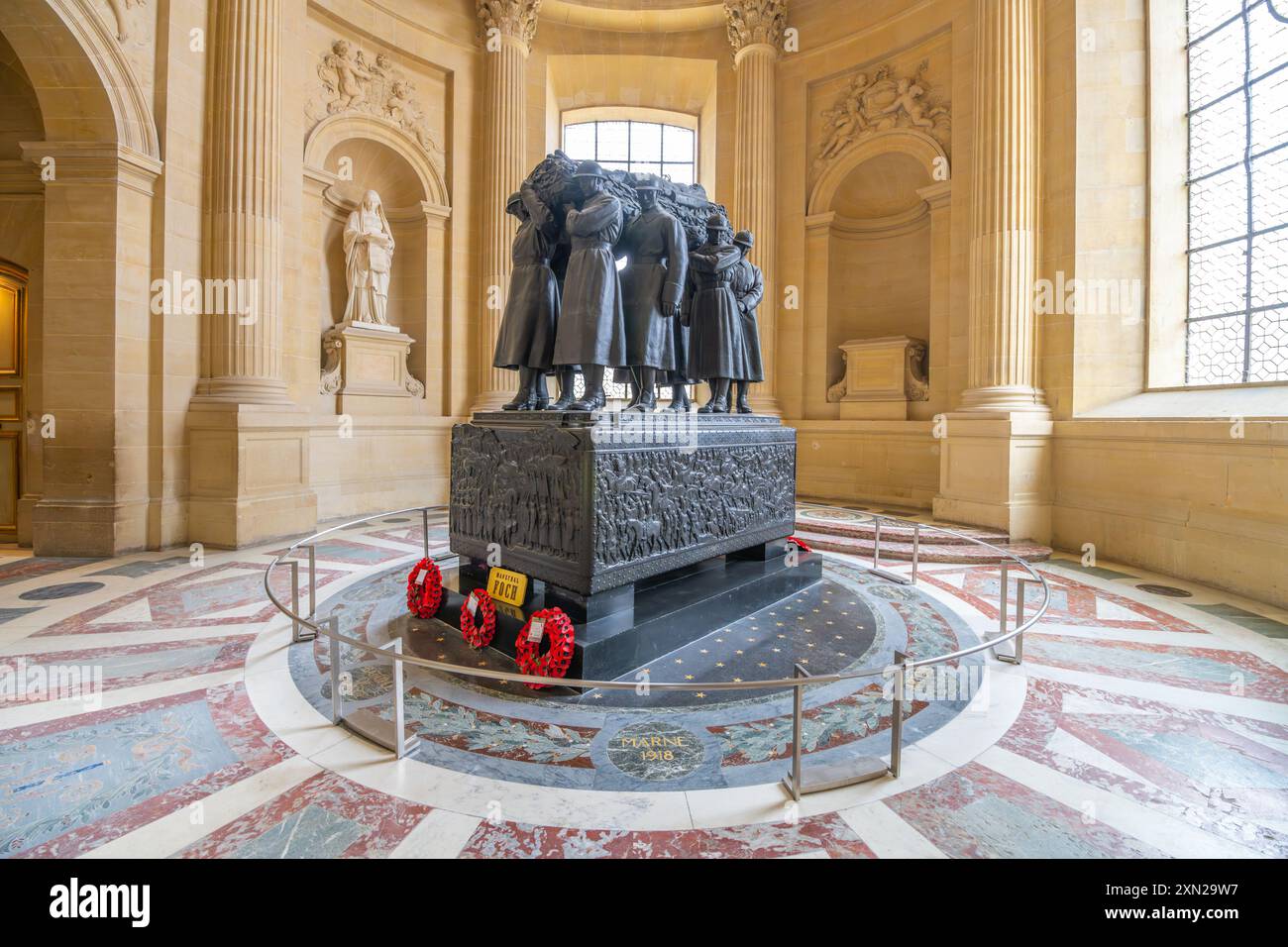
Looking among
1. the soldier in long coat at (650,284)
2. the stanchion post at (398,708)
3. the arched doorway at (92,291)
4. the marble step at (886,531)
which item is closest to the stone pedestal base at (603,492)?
the soldier in long coat at (650,284)

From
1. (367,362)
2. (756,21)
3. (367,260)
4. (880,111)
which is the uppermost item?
(756,21)

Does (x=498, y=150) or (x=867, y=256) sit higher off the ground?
(x=498, y=150)

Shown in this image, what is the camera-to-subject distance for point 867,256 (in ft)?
39.3

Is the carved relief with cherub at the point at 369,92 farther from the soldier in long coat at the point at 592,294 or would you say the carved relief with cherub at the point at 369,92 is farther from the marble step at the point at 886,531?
the marble step at the point at 886,531

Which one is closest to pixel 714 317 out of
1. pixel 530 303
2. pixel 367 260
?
pixel 530 303

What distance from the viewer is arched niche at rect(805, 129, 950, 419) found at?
11.0m

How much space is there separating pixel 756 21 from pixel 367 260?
8582 mm

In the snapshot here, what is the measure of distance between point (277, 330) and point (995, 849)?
886 cm

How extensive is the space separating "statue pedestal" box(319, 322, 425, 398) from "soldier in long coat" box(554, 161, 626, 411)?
22.3 ft

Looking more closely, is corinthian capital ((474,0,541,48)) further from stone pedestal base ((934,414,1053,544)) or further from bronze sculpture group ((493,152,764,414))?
stone pedestal base ((934,414,1053,544))

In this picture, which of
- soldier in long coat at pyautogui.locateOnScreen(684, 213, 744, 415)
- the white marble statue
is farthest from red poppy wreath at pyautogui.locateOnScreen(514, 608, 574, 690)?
the white marble statue

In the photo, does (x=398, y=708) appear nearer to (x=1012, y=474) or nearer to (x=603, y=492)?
(x=603, y=492)

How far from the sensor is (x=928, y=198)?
10250 millimetres

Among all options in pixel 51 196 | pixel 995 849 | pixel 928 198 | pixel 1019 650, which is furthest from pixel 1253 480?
pixel 51 196
